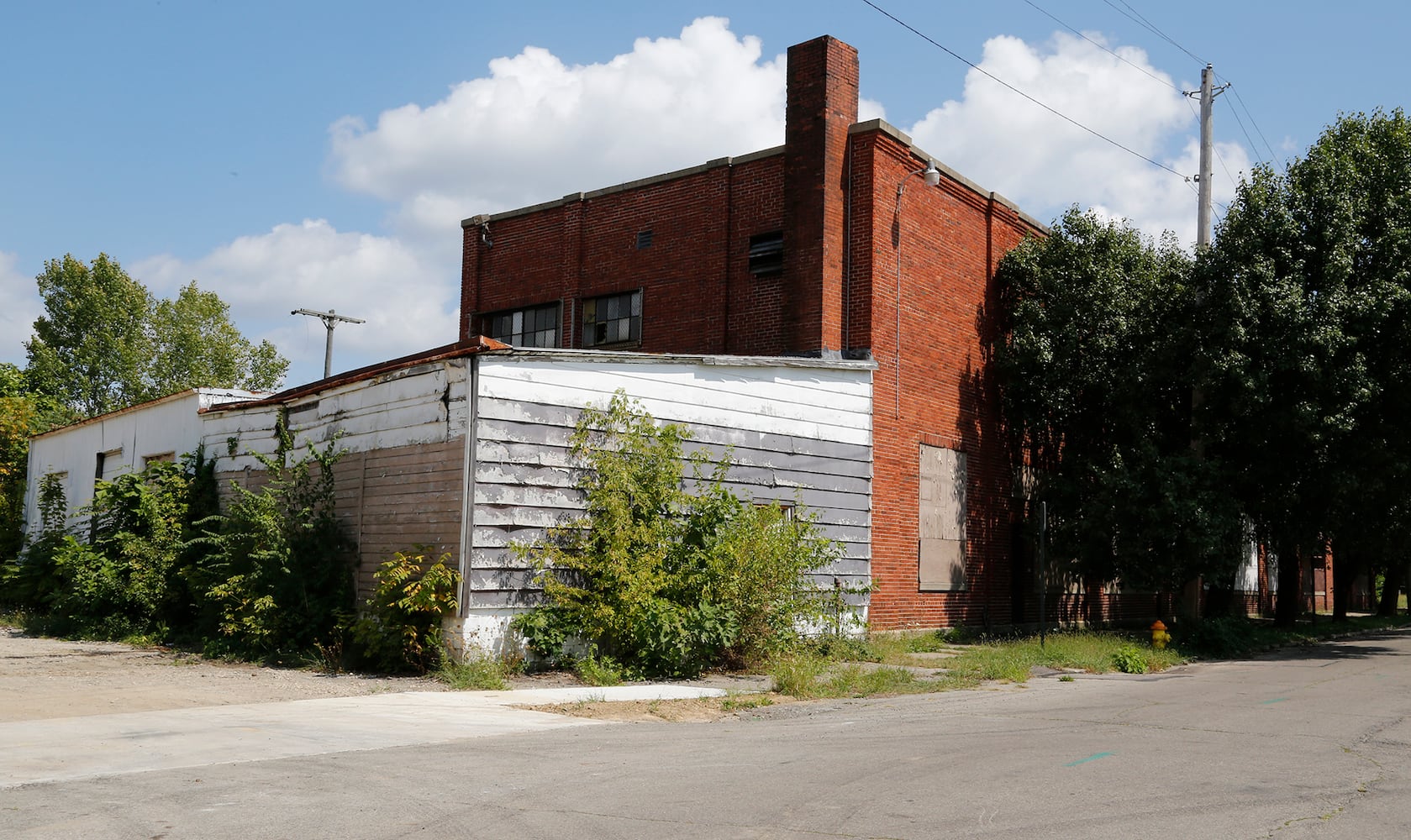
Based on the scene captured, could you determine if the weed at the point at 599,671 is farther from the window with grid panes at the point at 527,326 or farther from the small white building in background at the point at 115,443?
the window with grid panes at the point at 527,326

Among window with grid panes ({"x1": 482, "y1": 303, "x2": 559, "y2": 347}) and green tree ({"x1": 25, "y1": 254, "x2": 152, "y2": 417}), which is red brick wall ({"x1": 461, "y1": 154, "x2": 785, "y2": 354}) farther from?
green tree ({"x1": 25, "y1": 254, "x2": 152, "y2": 417})

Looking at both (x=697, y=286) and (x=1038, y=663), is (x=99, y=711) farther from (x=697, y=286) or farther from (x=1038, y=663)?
(x=697, y=286)

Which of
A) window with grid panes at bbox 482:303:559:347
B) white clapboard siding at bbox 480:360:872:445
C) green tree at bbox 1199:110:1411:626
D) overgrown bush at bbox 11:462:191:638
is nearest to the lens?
white clapboard siding at bbox 480:360:872:445

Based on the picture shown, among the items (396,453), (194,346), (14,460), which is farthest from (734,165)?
(194,346)

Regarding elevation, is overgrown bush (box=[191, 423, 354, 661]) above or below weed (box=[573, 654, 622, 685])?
above

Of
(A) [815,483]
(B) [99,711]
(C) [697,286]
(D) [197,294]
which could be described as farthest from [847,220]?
(D) [197,294]

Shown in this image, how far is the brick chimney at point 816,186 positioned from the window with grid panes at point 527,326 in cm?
759

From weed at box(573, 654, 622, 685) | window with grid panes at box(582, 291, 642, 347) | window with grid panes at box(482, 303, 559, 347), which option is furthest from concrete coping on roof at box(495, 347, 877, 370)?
window with grid panes at box(482, 303, 559, 347)

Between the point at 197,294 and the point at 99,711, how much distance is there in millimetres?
47440

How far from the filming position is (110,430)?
24.2m

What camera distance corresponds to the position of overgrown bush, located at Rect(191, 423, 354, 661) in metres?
15.1

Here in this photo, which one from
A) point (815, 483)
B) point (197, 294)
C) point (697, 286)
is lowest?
point (815, 483)

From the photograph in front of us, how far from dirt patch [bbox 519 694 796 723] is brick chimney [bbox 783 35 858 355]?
9.09 m

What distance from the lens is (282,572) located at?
50.3 ft
